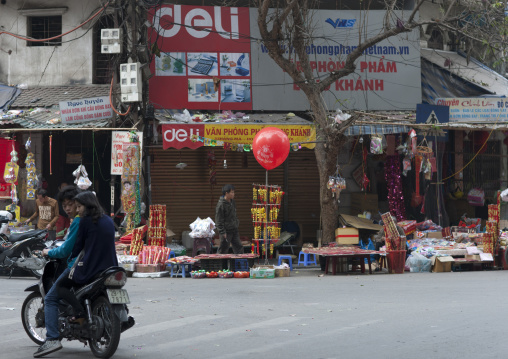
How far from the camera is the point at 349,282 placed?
1378cm

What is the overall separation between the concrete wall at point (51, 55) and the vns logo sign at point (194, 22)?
74.2 inches

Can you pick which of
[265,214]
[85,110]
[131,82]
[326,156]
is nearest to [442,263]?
[326,156]

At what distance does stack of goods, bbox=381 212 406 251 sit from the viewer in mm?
15562

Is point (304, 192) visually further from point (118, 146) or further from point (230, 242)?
point (118, 146)

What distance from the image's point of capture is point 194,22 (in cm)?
1877

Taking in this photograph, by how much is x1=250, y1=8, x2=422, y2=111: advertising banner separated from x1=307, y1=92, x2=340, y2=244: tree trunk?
78.2 inches

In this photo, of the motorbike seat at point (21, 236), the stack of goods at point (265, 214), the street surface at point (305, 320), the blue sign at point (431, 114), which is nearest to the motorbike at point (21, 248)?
the motorbike seat at point (21, 236)

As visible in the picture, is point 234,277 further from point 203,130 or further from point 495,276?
point 495,276

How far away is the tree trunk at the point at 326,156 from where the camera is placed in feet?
55.4

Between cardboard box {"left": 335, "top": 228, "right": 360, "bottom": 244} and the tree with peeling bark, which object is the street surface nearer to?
cardboard box {"left": 335, "top": 228, "right": 360, "bottom": 244}

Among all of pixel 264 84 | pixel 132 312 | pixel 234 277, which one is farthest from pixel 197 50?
pixel 132 312

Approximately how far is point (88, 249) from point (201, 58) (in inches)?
486

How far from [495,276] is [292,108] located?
22.1ft

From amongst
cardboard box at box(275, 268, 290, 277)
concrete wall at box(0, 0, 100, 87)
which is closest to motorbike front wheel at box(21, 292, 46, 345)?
cardboard box at box(275, 268, 290, 277)
